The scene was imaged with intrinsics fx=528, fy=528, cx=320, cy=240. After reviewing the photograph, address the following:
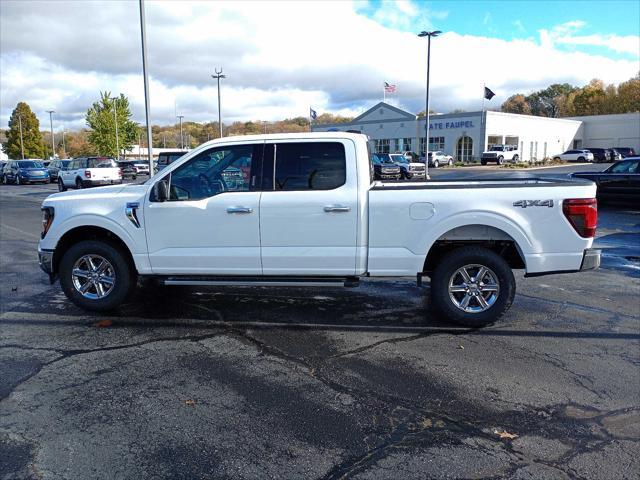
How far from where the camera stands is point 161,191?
577 centimetres

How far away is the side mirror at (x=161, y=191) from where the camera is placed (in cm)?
577

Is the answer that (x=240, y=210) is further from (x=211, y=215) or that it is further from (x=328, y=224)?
(x=328, y=224)

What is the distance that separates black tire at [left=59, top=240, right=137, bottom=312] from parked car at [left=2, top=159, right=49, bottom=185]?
37037 millimetres

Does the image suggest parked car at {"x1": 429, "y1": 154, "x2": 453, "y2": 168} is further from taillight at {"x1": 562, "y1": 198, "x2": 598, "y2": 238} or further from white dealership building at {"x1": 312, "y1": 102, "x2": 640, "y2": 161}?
taillight at {"x1": 562, "y1": 198, "x2": 598, "y2": 238}

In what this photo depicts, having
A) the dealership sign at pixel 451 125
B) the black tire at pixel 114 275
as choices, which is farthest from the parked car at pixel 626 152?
the black tire at pixel 114 275

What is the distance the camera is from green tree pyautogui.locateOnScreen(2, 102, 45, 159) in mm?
78562

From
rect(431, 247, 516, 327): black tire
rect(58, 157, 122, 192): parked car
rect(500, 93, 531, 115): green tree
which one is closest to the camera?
rect(431, 247, 516, 327): black tire

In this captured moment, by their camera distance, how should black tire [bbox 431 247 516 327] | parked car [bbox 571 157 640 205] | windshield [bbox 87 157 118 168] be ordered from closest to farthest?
1. black tire [bbox 431 247 516 327]
2. parked car [bbox 571 157 640 205]
3. windshield [bbox 87 157 118 168]

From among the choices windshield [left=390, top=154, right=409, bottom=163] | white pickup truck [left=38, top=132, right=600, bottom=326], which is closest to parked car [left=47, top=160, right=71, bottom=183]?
windshield [left=390, top=154, right=409, bottom=163]

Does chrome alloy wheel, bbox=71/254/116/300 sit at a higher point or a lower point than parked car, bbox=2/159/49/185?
lower

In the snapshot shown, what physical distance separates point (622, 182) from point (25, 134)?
83322 millimetres

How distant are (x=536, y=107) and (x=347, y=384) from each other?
135724mm

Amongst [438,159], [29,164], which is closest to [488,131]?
[438,159]

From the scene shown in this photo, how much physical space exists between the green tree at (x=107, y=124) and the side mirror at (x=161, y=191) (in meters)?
55.7
